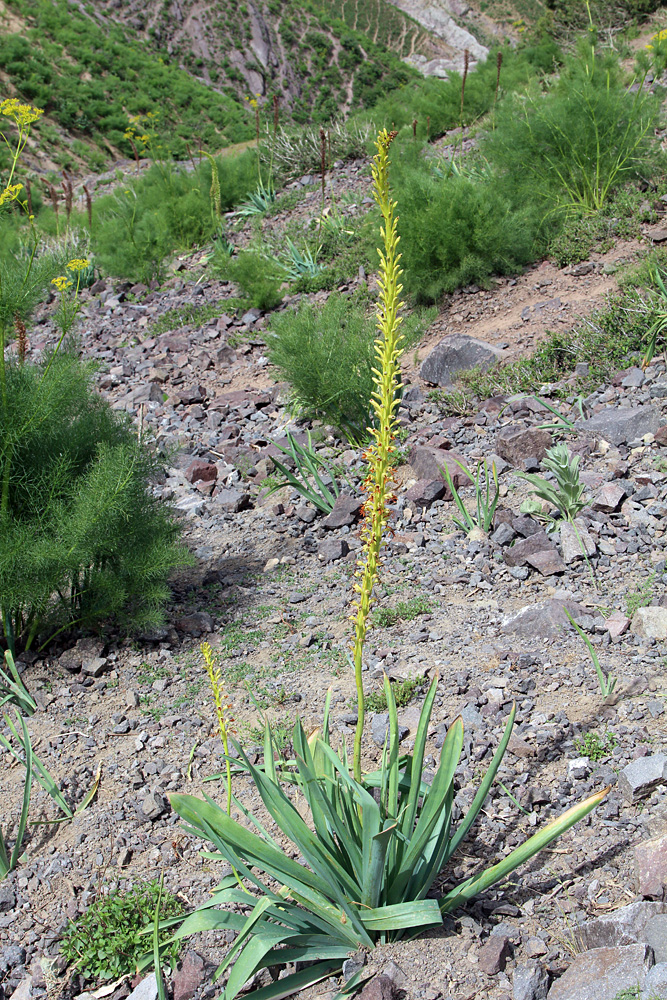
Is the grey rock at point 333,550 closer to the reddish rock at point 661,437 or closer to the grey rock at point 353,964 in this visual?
the reddish rock at point 661,437

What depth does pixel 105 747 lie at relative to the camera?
3113mm

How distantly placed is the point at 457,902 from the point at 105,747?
1.68m

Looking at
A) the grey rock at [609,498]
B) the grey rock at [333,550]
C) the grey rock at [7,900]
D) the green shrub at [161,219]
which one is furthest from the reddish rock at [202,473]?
the green shrub at [161,219]

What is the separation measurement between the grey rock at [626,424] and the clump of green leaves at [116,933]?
3432 mm

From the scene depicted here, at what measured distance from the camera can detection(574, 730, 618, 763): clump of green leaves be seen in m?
2.54

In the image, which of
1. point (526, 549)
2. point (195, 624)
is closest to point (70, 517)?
point (195, 624)

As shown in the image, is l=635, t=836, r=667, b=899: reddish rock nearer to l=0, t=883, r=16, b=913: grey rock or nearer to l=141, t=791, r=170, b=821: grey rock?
l=141, t=791, r=170, b=821: grey rock

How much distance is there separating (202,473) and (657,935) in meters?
4.28

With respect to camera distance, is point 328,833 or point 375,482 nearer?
point 375,482

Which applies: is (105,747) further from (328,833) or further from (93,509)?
(328,833)

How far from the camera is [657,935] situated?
1.78m

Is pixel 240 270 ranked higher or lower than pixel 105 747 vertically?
higher

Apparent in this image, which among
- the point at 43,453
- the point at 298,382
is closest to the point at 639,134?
the point at 298,382

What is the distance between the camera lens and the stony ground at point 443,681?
206cm
